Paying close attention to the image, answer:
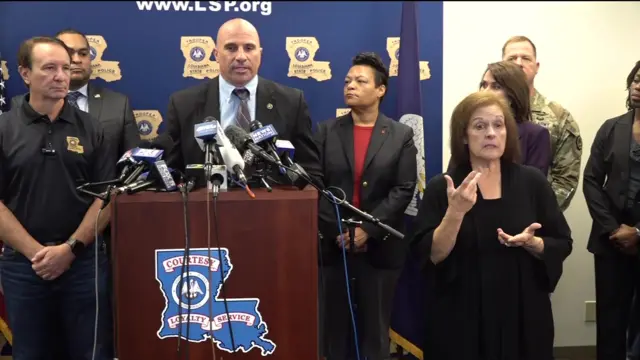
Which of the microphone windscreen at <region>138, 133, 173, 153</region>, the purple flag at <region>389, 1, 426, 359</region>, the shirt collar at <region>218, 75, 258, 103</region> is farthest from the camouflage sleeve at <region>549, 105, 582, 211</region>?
the microphone windscreen at <region>138, 133, 173, 153</region>

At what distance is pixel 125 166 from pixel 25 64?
0.96 meters

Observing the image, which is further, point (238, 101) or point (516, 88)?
point (516, 88)

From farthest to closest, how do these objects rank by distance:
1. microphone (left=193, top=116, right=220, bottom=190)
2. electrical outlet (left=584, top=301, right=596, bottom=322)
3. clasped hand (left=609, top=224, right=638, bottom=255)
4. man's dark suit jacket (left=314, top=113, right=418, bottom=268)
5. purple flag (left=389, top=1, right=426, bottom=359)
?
electrical outlet (left=584, top=301, right=596, bottom=322), purple flag (left=389, top=1, right=426, bottom=359), man's dark suit jacket (left=314, top=113, right=418, bottom=268), clasped hand (left=609, top=224, right=638, bottom=255), microphone (left=193, top=116, right=220, bottom=190)

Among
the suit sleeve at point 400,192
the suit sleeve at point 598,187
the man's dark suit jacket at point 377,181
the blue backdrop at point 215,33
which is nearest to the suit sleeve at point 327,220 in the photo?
the man's dark suit jacket at point 377,181

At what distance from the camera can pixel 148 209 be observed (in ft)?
4.95

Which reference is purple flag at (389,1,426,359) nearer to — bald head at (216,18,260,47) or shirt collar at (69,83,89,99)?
bald head at (216,18,260,47)

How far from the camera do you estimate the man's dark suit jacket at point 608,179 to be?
257 cm

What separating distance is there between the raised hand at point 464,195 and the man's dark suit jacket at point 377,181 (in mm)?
849

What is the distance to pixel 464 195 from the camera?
181 centimetres

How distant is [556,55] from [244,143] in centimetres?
260

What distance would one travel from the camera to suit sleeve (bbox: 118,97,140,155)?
275cm

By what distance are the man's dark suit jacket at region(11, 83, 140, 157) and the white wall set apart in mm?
1844

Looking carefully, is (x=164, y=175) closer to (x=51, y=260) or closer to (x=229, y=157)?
(x=229, y=157)

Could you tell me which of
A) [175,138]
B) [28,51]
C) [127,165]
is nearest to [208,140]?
[127,165]
